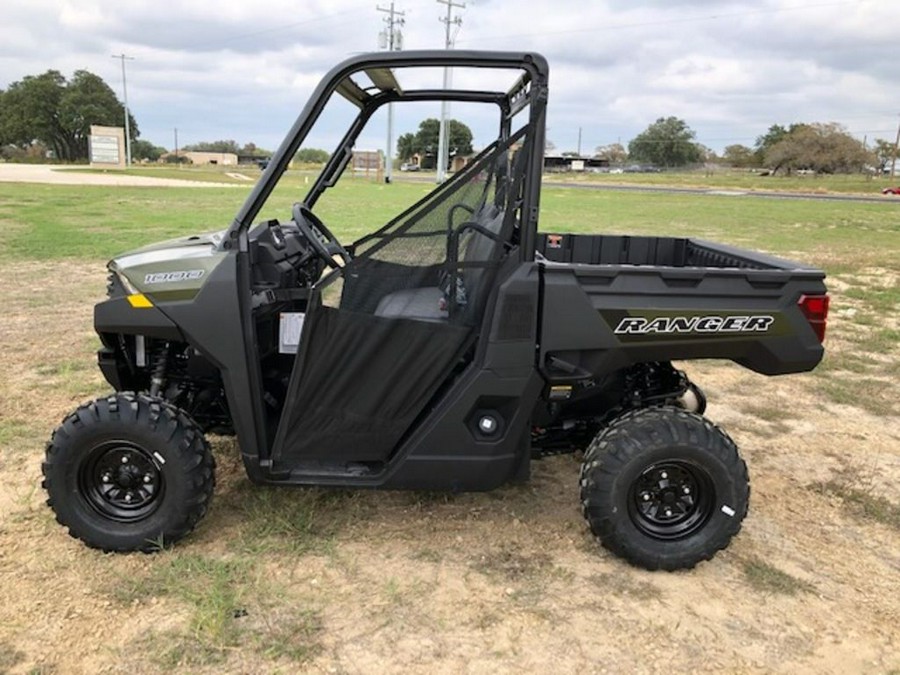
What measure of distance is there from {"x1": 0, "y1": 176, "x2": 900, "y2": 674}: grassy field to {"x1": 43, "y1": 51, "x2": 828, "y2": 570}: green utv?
0.24 meters

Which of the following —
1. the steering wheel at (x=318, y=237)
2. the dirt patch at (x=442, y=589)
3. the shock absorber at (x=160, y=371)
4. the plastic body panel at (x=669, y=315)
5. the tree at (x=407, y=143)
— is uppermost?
the tree at (x=407, y=143)

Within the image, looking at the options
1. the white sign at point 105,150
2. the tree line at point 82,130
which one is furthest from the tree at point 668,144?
A: the white sign at point 105,150

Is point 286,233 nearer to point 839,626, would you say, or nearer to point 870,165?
point 839,626

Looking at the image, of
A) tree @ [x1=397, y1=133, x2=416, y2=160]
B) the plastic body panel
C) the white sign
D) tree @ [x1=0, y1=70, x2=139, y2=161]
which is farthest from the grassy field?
tree @ [x1=0, y1=70, x2=139, y2=161]

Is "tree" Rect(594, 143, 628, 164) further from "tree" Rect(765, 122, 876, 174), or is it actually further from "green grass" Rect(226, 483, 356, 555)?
"green grass" Rect(226, 483, 356, 555)

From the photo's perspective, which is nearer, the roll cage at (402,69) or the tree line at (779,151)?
the roll cage at (402,69)

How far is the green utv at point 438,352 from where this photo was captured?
299cm

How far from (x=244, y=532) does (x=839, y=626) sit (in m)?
2.45

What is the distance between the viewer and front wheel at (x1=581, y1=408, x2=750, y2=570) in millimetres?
3113

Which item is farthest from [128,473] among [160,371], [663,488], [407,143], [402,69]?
[407,143]

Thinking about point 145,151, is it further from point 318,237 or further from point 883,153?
point 318,237

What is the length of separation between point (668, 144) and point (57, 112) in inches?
2740

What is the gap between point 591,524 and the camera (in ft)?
10.4

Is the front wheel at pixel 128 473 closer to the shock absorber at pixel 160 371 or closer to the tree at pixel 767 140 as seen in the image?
the shock absorber at pixel 160 371
